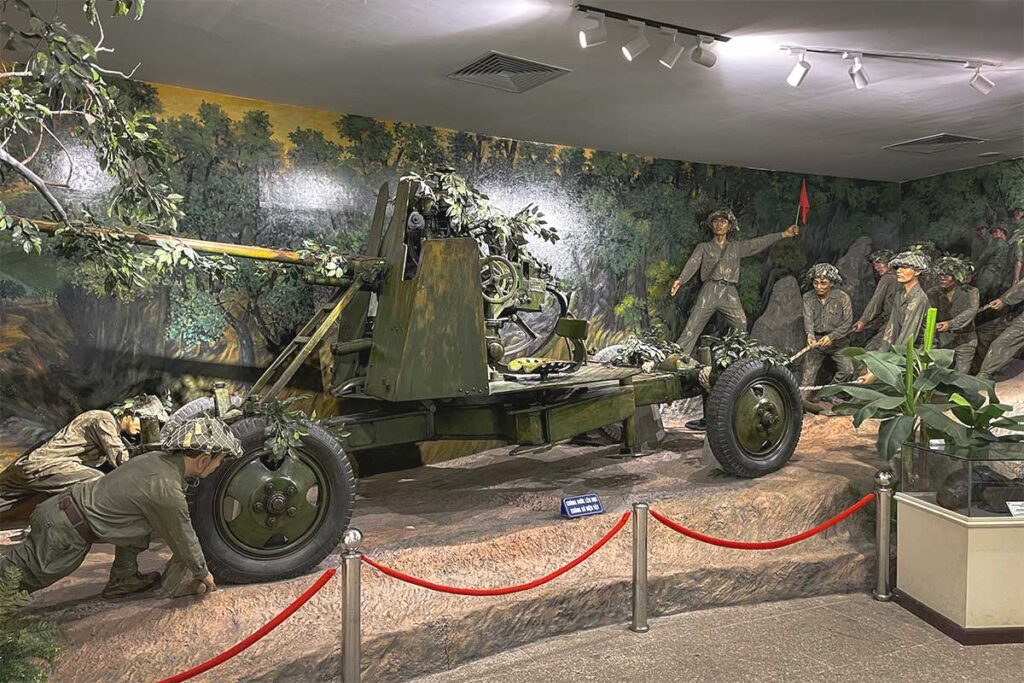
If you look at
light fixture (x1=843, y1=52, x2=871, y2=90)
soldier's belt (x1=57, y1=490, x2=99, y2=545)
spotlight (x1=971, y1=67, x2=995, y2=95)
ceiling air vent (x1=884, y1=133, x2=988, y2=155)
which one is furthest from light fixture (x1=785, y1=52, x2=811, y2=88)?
soldier's belt (x1=57, y1=490, x2=99, y2=545)

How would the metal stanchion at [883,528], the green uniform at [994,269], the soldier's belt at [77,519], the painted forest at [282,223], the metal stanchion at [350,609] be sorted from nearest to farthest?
the metal stanchion at [350,609] < the soldier's belt at [77,519] < the metal stanchion at [883,528] < the painted forest at [282,223] < the green uniform at [994,269]

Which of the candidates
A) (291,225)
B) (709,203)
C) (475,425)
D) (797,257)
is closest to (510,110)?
(291,225)

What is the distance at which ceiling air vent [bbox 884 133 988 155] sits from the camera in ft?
27.2

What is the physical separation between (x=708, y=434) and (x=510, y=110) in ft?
11.0

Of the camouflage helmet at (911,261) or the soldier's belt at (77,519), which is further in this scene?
the camouflage helmet at (911,261)

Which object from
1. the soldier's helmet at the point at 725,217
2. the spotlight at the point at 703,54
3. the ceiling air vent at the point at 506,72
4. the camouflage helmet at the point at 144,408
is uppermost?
the ceiling air vent at the point at 506,72

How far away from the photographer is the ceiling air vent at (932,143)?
8281mm

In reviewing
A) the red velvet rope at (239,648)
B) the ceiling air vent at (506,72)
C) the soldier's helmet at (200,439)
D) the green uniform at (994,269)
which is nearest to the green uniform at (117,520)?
the soldier's helmet at (200,439)

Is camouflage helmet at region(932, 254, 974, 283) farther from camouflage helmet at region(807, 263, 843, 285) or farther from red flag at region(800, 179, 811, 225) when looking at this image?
red flag at region(800, 179, 811, 225)

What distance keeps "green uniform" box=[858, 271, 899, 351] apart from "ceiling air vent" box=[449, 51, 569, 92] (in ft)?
22.3

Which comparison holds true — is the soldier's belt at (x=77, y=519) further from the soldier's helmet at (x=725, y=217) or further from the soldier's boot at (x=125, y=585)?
the soldier's helmet at (x=725, y=217)

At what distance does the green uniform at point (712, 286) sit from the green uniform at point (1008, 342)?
3.13m

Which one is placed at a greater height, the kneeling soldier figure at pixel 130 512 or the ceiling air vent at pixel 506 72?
the ceiling air vent at pixel 506 72

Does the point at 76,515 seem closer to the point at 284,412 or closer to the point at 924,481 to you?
the point at 284,412
